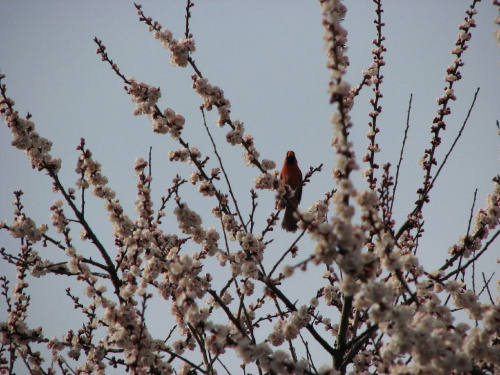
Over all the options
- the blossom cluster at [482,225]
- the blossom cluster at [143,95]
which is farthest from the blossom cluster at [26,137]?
the blossom cluster at [482,225]

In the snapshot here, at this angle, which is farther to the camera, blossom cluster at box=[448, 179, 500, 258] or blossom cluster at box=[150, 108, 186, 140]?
blossom cluster at box=[150, 108, 186, 140]

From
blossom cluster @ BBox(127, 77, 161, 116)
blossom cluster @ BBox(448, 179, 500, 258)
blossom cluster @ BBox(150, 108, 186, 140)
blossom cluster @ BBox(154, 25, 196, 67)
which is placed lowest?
blossom cluster @ BBox(448, 179, 500, 258)

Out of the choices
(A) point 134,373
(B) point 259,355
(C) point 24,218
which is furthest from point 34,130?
(B) point 259,355

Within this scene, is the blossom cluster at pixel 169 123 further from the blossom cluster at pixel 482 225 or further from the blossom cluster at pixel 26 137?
the blossom cluster at pixel 482 225

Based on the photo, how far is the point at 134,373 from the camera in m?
3.19

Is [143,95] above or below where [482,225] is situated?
above

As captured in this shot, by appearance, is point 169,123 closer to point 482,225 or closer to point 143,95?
point 143,95

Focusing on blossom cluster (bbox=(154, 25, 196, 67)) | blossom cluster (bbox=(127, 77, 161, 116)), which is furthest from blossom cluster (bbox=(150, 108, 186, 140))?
blossom cluster (bbox=(154, 25, 196, 67))

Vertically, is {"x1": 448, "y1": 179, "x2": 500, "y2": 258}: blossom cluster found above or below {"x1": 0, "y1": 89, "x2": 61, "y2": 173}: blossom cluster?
below

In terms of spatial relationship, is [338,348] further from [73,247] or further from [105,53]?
[105,53]

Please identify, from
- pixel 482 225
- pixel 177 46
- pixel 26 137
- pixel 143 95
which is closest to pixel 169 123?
pixel 143 95

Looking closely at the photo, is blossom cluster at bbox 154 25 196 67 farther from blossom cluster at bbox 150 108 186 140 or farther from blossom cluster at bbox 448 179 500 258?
blossom cluster at bbox 448 179 500 258

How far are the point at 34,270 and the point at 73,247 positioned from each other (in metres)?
0.64

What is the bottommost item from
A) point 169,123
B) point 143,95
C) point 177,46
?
point 169,123
